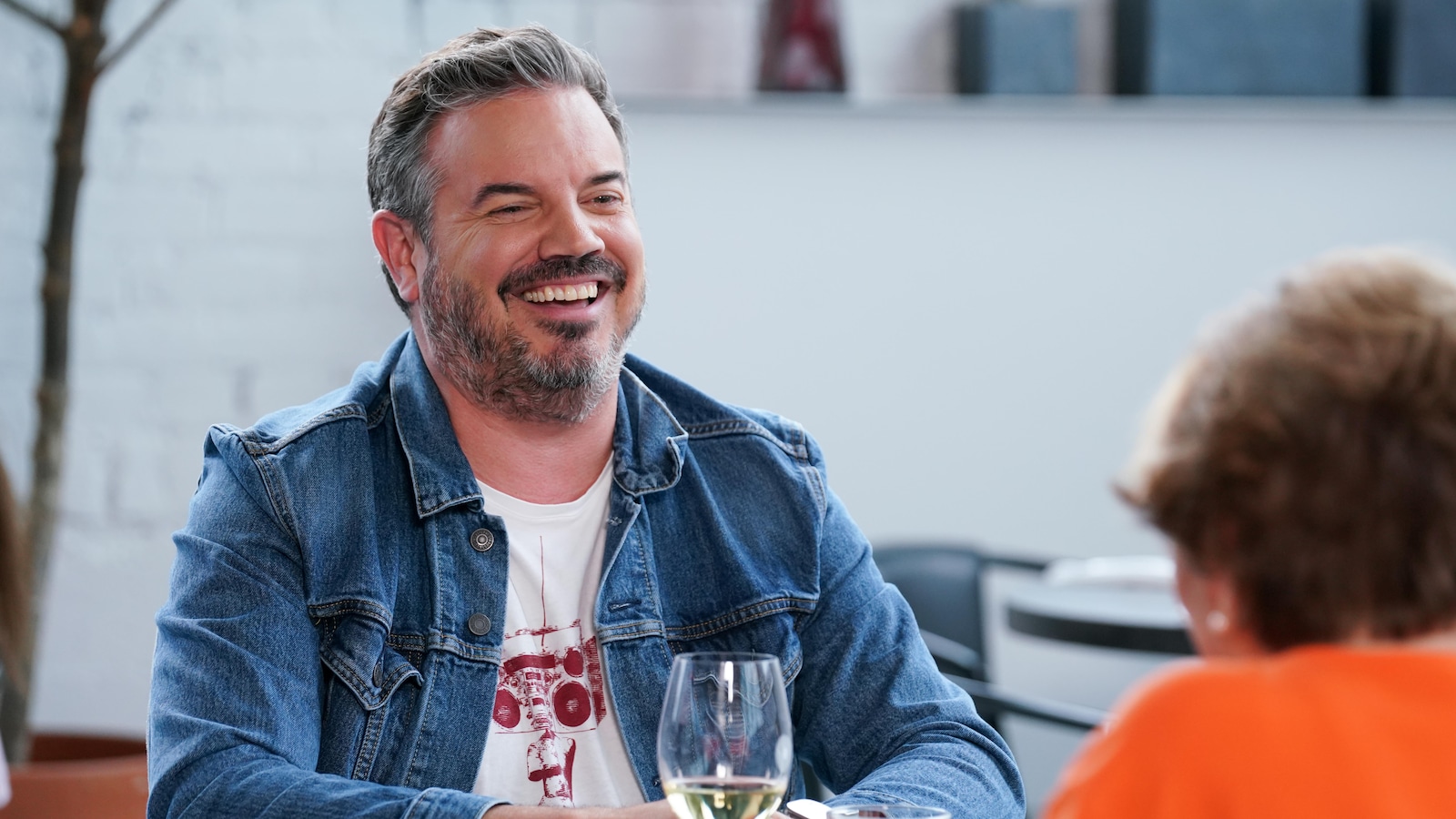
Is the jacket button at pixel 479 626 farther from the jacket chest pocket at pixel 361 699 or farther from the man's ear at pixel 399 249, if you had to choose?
the man's ear at pixel 399 249

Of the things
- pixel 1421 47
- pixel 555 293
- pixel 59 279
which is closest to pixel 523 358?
pixel 555 293

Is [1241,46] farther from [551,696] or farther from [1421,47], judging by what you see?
[551,696]

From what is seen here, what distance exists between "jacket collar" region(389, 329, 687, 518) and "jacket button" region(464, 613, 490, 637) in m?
0.11

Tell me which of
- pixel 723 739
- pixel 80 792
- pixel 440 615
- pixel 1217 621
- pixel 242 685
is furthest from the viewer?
pixel 80 792

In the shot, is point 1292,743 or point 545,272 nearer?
point 1292,743

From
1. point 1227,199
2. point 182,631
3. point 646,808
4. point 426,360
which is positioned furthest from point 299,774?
point 1227,199

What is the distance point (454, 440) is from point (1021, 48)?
5.61 feet

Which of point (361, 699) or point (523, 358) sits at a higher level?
point (523, 358)

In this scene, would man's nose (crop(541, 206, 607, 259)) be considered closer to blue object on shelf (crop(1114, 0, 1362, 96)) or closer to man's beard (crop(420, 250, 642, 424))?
man's beard (crop(420, 250, 642, 424))

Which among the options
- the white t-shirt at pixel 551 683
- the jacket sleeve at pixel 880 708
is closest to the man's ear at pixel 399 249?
the white t-shirt at pixel 551 683

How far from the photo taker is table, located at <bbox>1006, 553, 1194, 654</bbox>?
6.62 feet

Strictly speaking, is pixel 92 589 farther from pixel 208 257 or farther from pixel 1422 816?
pixel 1422 816

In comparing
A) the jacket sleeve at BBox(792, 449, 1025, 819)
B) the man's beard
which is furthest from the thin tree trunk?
the jacket sleeve at BBox(792, 449, 1025, 819)

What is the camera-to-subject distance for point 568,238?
1.43m
